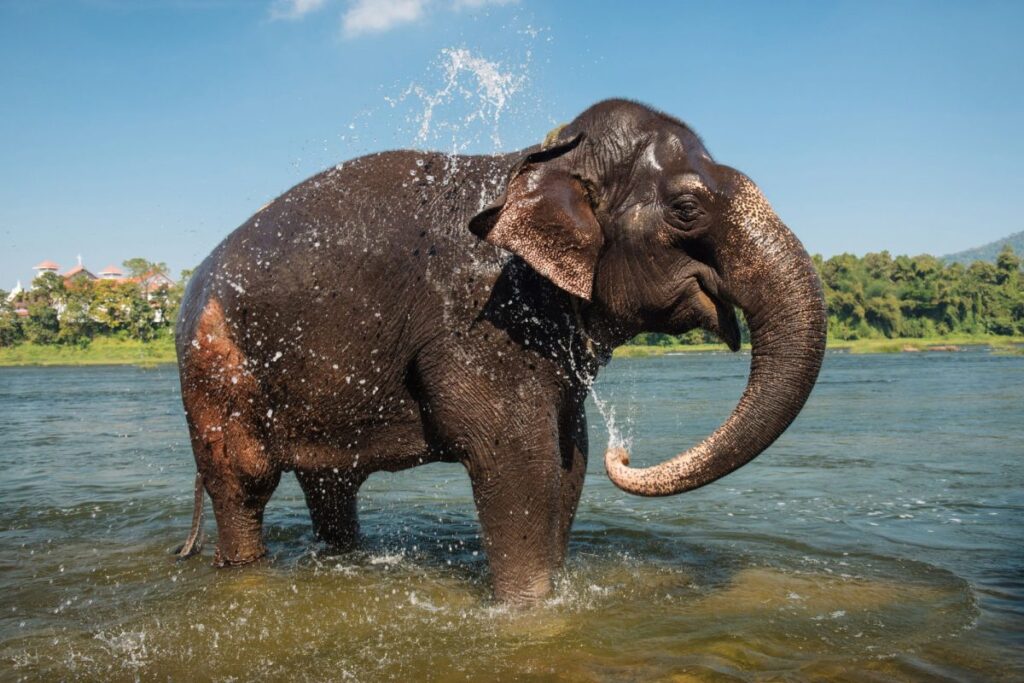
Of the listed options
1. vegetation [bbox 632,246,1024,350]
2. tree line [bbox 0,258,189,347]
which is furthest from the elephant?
vegetation [bbox 632,246,1024,350]

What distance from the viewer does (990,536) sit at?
6.80 meters

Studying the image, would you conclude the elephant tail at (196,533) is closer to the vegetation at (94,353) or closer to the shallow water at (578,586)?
the shallow water at (578,586)

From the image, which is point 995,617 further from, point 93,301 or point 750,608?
point 93,301

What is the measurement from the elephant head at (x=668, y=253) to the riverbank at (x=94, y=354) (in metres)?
69.7

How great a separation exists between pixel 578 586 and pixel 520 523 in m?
1.11

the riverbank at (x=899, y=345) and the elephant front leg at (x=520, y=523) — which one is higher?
the riverbank at (x=899, y=345)

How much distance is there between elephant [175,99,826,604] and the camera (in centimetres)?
407

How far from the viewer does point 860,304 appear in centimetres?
8531

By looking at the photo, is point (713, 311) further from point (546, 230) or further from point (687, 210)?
point (546, 230)

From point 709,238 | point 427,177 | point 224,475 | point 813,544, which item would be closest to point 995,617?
point 813,544

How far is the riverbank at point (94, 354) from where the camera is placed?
69.9m

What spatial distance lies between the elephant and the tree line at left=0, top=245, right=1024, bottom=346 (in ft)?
198

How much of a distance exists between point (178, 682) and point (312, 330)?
1.91 meters

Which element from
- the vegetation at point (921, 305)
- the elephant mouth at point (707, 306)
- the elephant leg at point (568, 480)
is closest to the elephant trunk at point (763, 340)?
the elephant mouth at point (707, 306)
